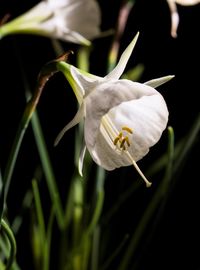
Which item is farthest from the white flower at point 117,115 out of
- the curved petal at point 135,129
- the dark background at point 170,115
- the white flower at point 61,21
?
the dark background at point 170,115

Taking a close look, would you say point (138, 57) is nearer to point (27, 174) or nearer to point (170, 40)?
point (170, 40)

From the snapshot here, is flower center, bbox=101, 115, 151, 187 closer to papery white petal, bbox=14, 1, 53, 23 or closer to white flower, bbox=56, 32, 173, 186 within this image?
white flower, bbox=56, 32, 173, 186

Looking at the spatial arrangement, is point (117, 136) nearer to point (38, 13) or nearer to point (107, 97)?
point (107, 97)

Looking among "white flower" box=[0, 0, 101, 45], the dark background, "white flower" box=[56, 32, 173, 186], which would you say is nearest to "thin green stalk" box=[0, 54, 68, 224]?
"white flower" box=[56, 32, 173, 186]

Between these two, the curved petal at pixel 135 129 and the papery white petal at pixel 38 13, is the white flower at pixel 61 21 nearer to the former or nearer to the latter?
the papery white petal at pixel 38 13

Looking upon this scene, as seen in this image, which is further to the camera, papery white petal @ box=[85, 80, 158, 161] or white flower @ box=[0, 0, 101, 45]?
white flower @ box=[0, 0, 101, 45]

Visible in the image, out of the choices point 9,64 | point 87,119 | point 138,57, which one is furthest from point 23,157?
point 87,119
